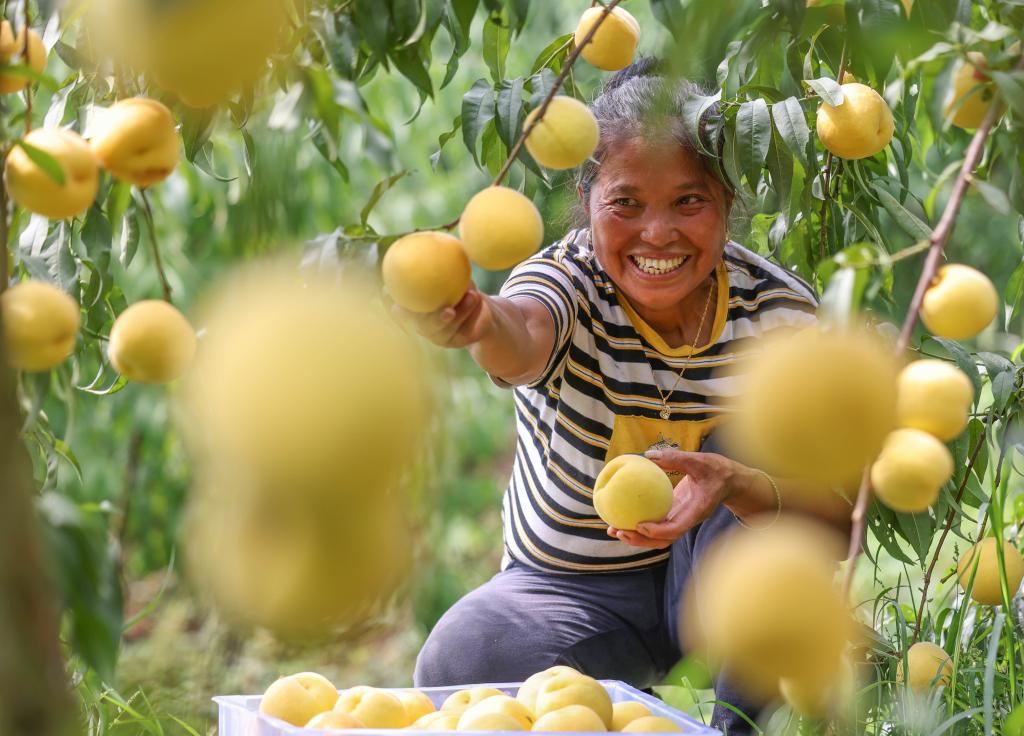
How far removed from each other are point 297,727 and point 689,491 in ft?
1.34

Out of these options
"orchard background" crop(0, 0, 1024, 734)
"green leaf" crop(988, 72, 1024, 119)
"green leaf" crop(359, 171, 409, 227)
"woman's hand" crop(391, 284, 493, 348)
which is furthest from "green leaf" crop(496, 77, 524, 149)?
"green leaf" crop(988, 72, 1024, 119)

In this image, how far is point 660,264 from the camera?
3.79 feet

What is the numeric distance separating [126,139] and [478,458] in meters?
2.25

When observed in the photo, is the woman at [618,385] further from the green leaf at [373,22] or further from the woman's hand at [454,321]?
the green leaf at [373,22]

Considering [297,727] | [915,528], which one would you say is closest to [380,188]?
[297,727]

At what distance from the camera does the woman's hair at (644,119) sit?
104 cm

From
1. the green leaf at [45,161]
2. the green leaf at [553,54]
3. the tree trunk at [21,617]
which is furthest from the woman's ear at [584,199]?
the tree trunk at [21,617]

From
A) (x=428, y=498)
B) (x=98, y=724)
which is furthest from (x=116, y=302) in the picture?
(x=428, y=498)

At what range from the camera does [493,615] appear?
3.86ft

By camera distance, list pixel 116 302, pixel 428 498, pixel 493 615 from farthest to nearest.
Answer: pixel 493 615 → pixel 116 302 → pixel 428 498

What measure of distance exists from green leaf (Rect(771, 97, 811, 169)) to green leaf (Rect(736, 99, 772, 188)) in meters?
0.01

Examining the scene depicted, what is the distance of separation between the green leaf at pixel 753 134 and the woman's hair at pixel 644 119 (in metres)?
0.09

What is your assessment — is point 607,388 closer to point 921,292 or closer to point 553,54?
point 553,54

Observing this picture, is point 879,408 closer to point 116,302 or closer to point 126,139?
point 126,139
